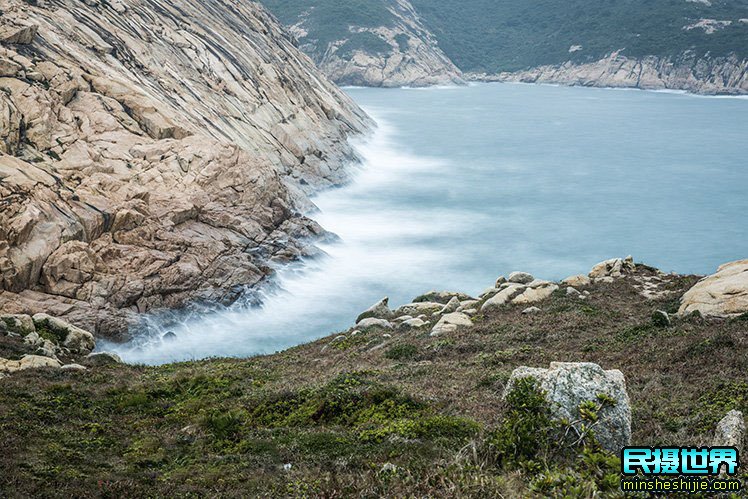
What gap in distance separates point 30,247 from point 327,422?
16931 millimetres

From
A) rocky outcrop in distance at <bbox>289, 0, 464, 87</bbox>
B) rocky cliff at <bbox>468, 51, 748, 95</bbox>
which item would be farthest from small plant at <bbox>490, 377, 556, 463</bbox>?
rocky cliff at <bbox>468, 51, 748, 95</bbox>

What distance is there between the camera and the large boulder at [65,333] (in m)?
20.2

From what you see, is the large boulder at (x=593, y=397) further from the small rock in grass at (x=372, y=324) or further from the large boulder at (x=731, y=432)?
the small rock in grass at (x=372, y=324)

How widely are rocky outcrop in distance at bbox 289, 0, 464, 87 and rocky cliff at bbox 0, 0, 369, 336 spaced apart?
11976cm

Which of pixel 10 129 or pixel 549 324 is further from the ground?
pixel 10 129

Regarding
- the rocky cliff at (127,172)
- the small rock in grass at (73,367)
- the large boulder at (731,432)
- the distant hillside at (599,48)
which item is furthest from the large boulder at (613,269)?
the distant hillside at (599,48)

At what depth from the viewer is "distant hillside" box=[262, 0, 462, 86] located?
536 feet

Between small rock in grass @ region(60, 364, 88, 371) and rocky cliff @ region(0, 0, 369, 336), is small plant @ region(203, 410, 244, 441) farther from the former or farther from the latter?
rocky cliff @ region(0, 0, 369, 336)

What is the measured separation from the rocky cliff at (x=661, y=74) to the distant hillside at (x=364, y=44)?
33.4 meters

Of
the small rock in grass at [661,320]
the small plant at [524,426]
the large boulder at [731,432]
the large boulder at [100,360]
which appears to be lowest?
the large boulder at [100,360]

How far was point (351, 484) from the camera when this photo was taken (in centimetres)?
814

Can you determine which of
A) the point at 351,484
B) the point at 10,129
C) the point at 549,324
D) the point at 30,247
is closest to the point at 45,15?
the point at 10,129

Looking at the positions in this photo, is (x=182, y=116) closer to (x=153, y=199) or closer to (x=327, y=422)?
(x=153, y=199)

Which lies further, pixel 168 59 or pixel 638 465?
pixel 168 59
